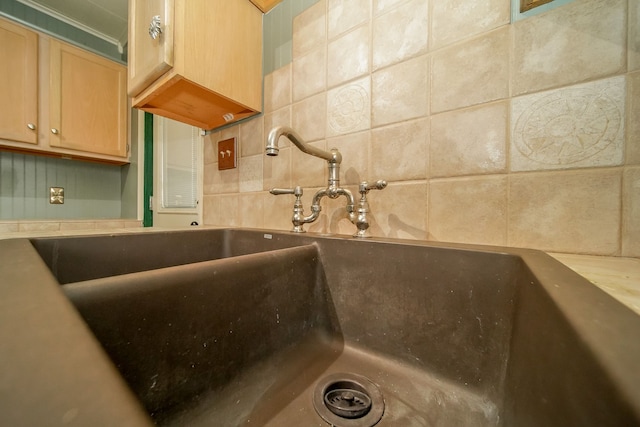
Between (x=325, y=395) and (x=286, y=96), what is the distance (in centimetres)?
87

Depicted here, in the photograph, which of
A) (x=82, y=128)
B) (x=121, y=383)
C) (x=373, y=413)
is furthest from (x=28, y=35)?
(x=373, y=413)

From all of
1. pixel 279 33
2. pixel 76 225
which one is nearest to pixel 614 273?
pixel 279 33

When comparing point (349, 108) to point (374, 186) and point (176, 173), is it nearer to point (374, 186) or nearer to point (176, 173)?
point (374, 186)

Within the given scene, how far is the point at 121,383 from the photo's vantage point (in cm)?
10

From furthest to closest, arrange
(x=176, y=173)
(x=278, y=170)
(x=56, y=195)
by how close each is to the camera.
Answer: (x=56, y=195) < (x=176, y=173) < (x=278, y=170)

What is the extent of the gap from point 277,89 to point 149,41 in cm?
41

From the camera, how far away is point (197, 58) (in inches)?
28.2

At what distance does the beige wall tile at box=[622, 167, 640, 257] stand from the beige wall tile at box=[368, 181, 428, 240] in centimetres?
31

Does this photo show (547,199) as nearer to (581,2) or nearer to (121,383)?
(581,2)

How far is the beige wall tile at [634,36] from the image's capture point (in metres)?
0.39

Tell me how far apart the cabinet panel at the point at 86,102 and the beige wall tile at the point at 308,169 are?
1.66m

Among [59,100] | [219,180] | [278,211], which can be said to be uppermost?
[59,100]

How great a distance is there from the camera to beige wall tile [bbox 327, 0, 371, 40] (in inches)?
26.4

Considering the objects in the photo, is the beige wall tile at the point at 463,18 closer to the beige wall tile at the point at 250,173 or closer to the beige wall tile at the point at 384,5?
the beige wall tile at the point at 384,5
